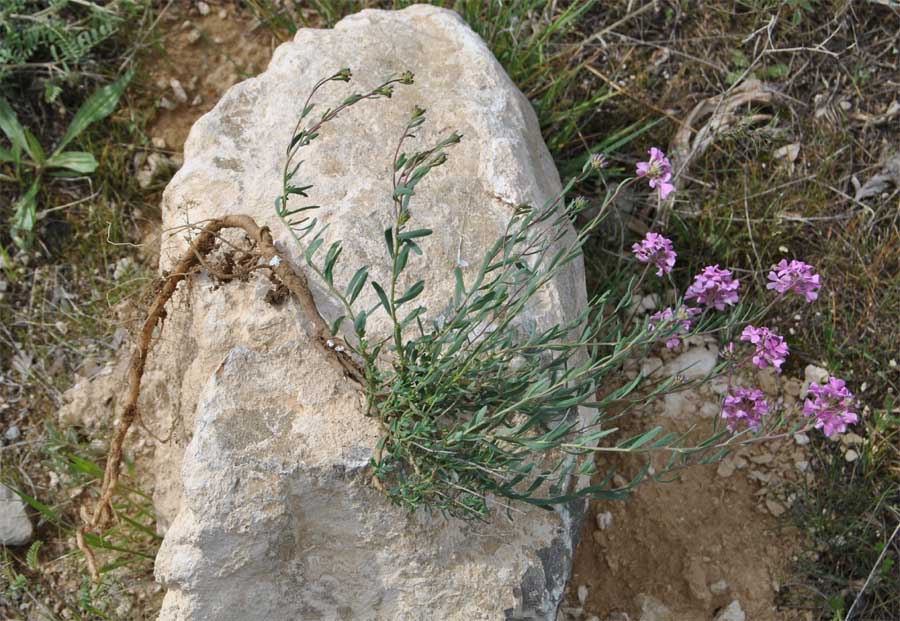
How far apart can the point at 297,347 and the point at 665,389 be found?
3.43 feet

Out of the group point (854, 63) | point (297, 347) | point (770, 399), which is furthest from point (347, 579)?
point (854, 63)

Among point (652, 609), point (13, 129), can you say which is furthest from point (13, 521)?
point (652, 609)

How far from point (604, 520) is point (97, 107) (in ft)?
8.67


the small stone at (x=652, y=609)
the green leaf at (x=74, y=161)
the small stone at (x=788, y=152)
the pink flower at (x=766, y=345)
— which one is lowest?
the small stone at (x=652, y=609)

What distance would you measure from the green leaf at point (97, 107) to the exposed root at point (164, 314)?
1203 millimetres

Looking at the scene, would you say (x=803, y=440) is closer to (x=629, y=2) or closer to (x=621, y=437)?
(x=621, y=437)

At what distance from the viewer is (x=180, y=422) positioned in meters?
2.98

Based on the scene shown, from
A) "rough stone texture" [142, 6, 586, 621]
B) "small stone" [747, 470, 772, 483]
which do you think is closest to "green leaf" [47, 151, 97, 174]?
"rough stone texture" [142, 6, 586, 621]

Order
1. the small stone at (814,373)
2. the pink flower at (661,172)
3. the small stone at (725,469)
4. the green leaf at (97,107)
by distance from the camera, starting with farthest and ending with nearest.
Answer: the green leaf at (97,107) < the small stone at (814,373) < the small stone at (725,469) < the pink flower at (661,172)

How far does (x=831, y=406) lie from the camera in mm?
3016

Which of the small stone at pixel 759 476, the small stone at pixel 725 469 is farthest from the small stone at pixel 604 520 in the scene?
the small stone at pixel 759 476

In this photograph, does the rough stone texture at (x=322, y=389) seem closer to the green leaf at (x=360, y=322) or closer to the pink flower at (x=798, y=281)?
the green leaf at (x=360, y=322)

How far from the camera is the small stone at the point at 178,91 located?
3.95m

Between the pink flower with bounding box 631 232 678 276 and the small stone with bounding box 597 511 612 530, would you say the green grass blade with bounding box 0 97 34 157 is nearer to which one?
the pink flower with bounding box 631 232 678 276
